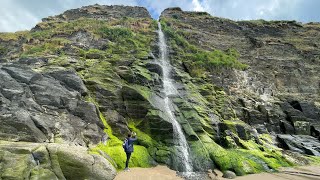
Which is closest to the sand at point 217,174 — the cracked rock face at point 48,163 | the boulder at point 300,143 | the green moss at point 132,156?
the green moss at point 132,156

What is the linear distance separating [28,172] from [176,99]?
1726cm

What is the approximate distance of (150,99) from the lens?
27.4 meters

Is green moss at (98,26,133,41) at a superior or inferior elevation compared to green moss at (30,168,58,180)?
superior

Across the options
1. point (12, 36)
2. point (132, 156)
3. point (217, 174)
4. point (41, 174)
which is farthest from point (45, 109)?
point (12, 36)

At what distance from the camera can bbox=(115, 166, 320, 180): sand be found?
1800 centimetres

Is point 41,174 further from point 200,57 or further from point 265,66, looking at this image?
point 265,66

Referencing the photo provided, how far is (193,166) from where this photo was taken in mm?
22344

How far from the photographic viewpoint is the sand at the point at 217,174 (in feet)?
59.1

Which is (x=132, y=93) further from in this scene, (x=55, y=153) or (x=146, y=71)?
(x=55, y=153)

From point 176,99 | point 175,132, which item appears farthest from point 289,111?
point 175,132

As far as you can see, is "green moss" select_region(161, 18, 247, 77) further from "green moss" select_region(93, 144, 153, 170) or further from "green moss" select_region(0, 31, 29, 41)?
"green moss" select_region(0, 31, 29, 41)

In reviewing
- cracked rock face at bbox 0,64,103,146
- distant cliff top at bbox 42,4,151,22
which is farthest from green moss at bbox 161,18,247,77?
cracked rock face at bbox 0,64,103,146

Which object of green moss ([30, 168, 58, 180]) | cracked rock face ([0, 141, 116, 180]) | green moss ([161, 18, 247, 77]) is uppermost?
green moss ([161, 18, 247, 77])

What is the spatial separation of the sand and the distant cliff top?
48.3m
